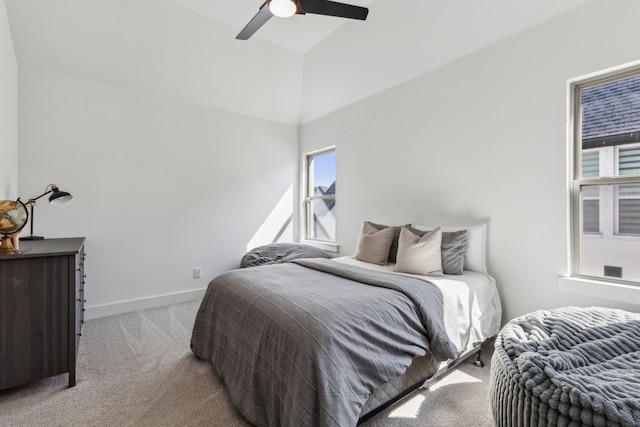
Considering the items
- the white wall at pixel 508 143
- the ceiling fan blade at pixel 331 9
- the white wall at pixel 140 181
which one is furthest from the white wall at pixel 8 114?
the white wall at pixel 508 143

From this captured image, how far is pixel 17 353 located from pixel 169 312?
1562mm

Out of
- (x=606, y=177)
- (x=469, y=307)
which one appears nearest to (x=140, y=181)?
(x=469, y=307)

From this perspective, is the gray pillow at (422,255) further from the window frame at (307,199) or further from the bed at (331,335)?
the window frame at (307,199)

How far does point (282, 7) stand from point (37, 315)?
2.46 metres

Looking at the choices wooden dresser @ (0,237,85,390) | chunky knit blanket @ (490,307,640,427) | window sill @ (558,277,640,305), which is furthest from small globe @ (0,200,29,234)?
window sill @ (558,277,640,305)

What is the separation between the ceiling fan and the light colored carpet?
2.44m

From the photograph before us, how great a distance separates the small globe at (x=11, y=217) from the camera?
1.85 m

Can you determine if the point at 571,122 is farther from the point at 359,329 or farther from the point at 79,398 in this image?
the point at 79,398

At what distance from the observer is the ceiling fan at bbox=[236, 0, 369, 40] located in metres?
1.86

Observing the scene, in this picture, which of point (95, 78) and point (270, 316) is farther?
point (95, 78)

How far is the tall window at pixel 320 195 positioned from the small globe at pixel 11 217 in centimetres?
320

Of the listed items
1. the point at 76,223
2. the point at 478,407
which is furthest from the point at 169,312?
the point at 478,407

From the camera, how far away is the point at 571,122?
7.23 ft

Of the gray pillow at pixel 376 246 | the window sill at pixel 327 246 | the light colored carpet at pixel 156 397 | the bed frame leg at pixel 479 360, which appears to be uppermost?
the gray pillow at pixel 376 246
